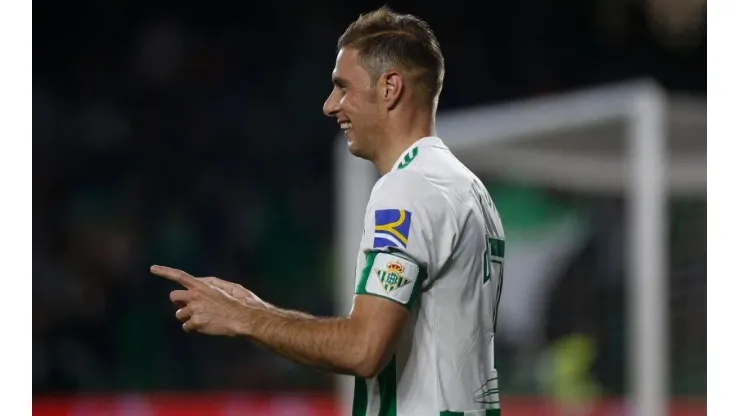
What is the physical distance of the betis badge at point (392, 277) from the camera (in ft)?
6.52

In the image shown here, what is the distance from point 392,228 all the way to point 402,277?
95 mm

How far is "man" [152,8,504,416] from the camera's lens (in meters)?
1.99

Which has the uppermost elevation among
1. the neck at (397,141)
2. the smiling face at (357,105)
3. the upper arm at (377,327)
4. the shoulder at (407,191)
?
the smiling face at (357,105)

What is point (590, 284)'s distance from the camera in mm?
5363

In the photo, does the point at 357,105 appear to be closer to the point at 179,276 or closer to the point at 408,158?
the point at 408,158

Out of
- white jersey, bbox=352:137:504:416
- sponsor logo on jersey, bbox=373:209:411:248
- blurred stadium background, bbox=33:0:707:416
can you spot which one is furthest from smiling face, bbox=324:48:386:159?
blurred stadium background, bbox=33:0:707:416

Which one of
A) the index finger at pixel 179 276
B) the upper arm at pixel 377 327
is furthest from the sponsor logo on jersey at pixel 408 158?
the index finger at pixel 179 276

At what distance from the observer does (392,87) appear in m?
2.25

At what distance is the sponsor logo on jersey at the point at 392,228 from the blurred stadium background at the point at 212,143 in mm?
5766

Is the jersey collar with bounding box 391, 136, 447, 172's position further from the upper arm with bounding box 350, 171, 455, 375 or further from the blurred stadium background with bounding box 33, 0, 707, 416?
the blurred stadium background with bounding box 33, 0, 707, 416

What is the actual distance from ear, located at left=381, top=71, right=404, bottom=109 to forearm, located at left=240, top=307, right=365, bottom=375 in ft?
1.61

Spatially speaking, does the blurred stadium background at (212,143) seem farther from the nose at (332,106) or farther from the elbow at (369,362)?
the elbow at (369,362)

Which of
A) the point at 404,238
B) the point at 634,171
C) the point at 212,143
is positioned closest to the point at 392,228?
the point at 404,238
